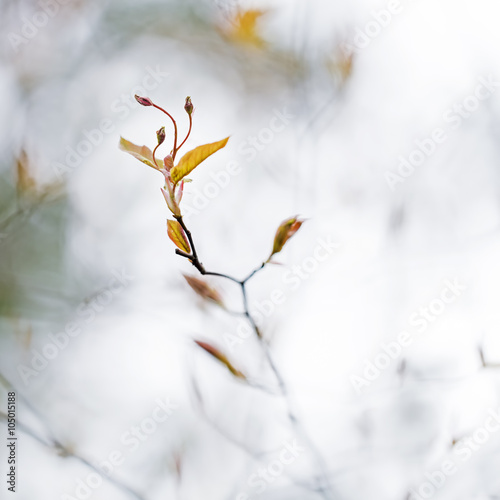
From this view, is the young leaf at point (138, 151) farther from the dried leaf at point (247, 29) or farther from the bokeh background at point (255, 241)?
the dried leaf at point (247, 29)

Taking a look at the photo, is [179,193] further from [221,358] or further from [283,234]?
[221,358]

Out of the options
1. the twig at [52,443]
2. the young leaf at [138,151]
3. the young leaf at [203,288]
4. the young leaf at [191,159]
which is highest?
the young leaf at [138,151]

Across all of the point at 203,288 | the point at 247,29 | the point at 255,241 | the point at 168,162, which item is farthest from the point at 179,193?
the point at 247,29

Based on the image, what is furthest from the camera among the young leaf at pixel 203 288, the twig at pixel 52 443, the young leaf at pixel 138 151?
the twig at pixel 52 443

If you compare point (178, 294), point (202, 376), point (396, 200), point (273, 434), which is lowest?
point (273, 434)

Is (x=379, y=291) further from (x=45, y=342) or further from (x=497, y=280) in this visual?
(x=45, y=342)

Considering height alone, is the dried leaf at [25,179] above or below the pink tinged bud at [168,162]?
above

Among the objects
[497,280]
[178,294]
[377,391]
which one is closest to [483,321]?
[497,280]

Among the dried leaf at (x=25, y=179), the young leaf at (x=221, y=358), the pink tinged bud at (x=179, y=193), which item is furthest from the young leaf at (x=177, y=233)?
the dried leaf at (x=25, y=179)

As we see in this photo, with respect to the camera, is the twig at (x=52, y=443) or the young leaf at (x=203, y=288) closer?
the young leaf at (x=203, y=288)
